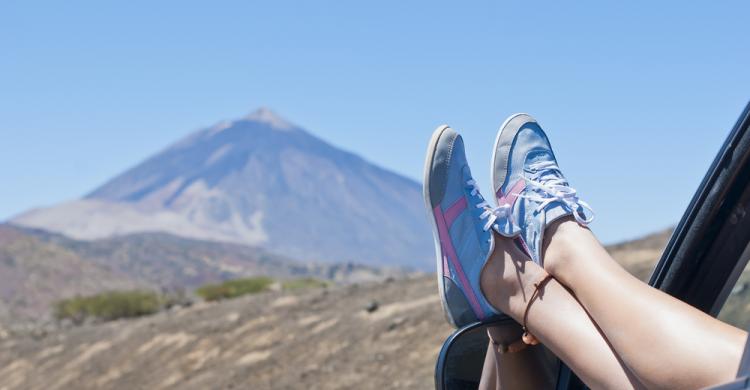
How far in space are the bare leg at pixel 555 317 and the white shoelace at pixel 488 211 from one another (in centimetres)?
4

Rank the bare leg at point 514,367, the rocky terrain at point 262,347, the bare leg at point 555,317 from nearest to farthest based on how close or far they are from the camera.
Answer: the bare leg at point 555,317 → the bare leg at point 514,367 → the rocky terrain at point 262,347

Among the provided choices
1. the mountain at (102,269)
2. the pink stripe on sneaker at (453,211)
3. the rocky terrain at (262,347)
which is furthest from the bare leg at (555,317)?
the mountain at (102,269)

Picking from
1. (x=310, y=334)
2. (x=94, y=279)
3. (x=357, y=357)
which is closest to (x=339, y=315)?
(x=310, y=334)

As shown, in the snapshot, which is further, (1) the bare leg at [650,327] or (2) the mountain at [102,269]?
(2) the mountain at [102,269]

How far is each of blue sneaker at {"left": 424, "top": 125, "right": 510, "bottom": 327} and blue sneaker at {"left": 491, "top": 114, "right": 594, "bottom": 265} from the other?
0.19ft

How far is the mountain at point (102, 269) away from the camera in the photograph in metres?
58.9

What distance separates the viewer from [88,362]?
15227mm

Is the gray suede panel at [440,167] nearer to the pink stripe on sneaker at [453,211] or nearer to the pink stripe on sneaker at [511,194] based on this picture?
the pink stripe on sneaker at [453,211]

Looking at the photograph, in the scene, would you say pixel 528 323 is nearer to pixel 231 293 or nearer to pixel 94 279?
pixel 231 293

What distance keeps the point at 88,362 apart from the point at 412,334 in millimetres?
6533

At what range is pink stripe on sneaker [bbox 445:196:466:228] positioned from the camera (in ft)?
8.07

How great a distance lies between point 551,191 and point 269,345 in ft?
33.9

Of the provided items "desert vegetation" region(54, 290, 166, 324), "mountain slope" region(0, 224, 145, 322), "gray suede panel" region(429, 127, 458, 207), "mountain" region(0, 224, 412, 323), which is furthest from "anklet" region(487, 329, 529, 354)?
"mountain slope" region(0, 224, 145, 322)

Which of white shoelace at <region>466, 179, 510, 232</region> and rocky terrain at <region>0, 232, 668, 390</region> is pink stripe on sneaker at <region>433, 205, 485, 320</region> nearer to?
white shoelace at <region>466, 179, 510, 232</region>
